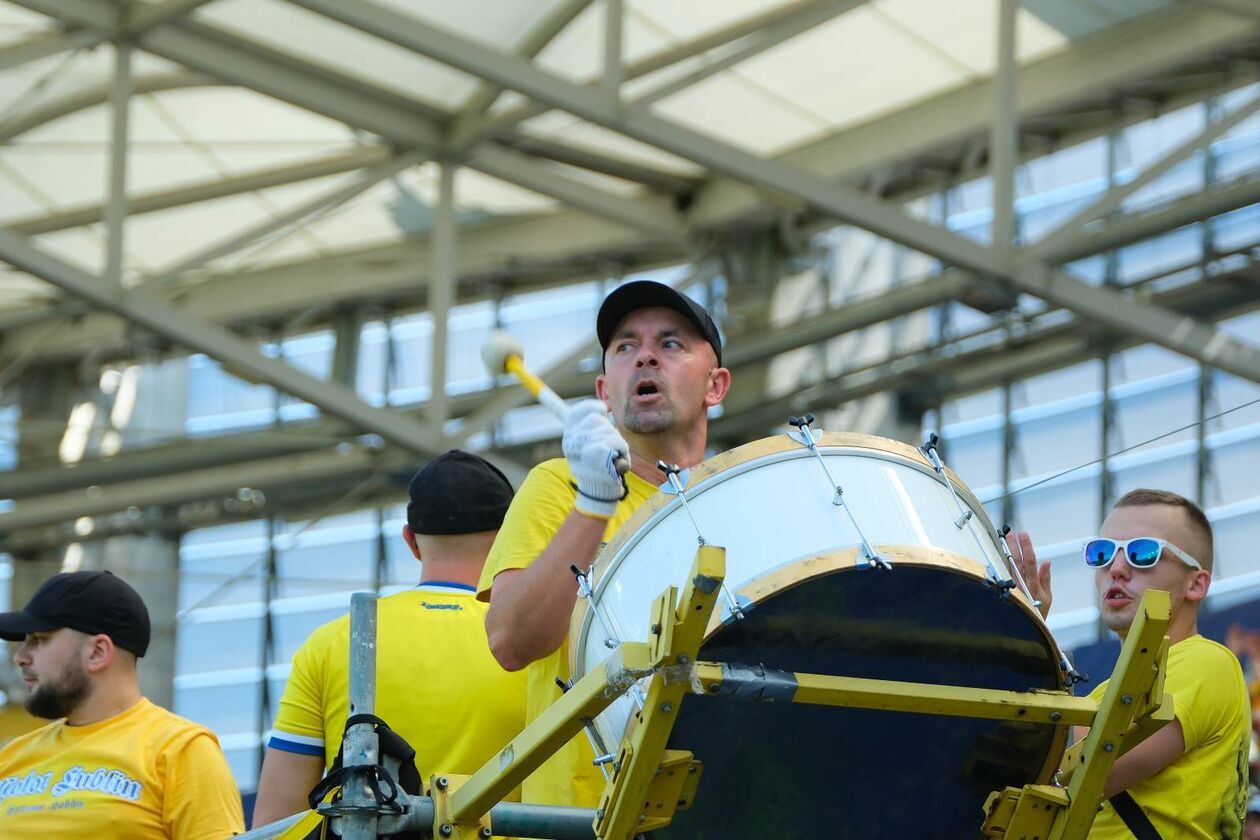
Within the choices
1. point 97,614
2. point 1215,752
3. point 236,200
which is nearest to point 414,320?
point 236,200

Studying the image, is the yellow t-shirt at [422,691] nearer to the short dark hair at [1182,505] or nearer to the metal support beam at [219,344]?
the short dark hair at [1182,505]

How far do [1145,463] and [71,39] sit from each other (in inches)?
310

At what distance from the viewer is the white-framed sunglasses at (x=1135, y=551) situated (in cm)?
393

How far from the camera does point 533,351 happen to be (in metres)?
17.4

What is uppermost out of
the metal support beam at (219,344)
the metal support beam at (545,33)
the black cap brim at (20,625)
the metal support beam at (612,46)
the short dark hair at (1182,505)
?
the metal support beam at (545,33)

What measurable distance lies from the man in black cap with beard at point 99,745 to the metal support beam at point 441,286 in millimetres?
8875

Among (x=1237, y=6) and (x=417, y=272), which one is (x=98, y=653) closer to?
(x=1237, y=6)

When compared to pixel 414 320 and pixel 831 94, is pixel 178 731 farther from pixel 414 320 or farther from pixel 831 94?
pixel 414 320

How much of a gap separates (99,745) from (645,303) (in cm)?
152

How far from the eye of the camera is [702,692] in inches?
117

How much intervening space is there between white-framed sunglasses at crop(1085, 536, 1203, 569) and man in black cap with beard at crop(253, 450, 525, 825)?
44.8 inches

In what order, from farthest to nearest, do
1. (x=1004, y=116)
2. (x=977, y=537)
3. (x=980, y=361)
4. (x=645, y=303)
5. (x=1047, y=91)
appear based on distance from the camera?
(x=980, y=361) < (x=1047, y=91) < (x=1004, y=116) < (x=645, y=303) < (x=977, y=537)

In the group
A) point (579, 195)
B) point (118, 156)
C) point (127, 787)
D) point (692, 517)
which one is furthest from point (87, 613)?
point (579, 195)

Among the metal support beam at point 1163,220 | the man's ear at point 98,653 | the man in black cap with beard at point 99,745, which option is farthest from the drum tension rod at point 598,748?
the metal support beam at point 1163,220
